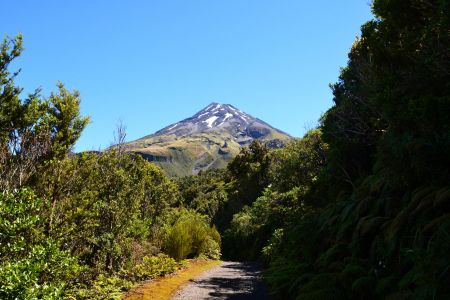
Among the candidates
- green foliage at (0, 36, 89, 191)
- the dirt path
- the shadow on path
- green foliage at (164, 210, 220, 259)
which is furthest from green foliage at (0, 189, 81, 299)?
green foliage at (164, 210, 220, 259)

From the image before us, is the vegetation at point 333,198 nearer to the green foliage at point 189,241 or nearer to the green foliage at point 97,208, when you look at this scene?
the green foliage at point 97,208

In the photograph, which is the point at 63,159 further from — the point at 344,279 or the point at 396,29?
the point at 396,29

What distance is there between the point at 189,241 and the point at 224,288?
9.08 m

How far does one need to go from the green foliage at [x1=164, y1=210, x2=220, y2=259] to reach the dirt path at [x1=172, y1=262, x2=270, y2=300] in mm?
3467

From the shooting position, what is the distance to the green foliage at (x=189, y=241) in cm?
2225

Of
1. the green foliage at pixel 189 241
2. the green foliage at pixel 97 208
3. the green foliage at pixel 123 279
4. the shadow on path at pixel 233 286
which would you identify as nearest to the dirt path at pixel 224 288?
the shadow on path at pixel 233 286

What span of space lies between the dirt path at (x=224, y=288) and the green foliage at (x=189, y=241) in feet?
11.4

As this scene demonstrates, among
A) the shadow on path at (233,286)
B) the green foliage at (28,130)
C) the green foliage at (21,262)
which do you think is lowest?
the shadow on path at (233,286)

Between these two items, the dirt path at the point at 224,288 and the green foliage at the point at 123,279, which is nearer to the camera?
the green foliage at the point at 123,279

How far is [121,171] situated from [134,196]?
4.07 feet

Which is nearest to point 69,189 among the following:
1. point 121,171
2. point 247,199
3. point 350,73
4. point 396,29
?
point 121,171

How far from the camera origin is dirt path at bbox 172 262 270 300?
1324cm

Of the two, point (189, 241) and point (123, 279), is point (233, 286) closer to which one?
point (123, 279)

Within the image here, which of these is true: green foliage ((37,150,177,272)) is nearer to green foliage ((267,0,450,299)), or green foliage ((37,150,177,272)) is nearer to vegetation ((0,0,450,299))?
vegetation ((0,0,450,299))
